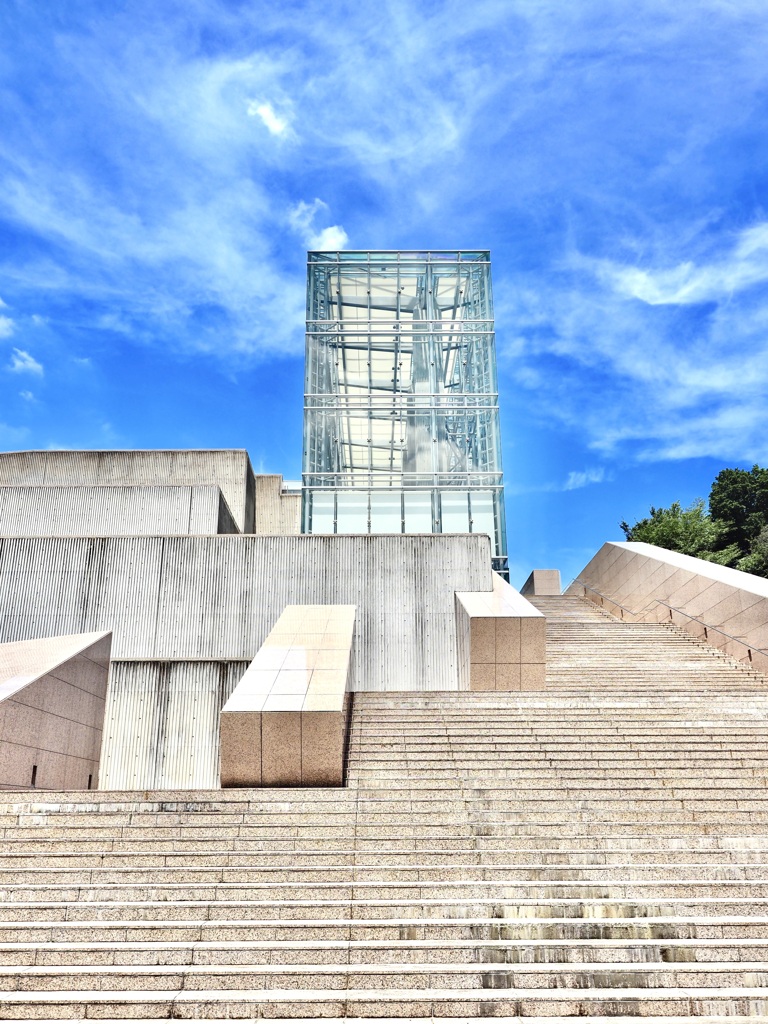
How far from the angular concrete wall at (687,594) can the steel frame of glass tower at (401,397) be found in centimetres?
380

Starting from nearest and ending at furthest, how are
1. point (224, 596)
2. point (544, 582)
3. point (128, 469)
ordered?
point (224, 596), point (128, 469), point (544, 582)

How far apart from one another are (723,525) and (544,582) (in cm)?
706

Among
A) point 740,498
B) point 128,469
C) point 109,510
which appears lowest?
point 109,510

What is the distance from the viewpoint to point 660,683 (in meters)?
15.1

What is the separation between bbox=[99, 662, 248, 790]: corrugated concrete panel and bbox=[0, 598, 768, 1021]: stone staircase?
272 inches

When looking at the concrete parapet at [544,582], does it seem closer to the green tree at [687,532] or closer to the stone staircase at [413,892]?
the green tree at [687,532]

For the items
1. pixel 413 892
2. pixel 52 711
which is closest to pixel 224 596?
pixel 52 711

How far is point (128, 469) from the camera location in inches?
964

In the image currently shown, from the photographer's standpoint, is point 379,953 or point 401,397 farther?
point 401,397

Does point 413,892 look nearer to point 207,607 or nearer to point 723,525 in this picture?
point 207,607

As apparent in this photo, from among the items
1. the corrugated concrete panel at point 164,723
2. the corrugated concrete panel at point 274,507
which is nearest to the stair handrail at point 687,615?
the corrugated concrete panel at point 164,723

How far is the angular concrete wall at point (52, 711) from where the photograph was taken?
1031cm

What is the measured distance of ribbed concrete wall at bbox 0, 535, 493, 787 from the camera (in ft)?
57.2

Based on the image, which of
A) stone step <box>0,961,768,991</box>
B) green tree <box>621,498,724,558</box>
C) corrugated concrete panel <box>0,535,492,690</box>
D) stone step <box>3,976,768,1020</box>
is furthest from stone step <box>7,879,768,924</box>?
green tree <box>621,498,724,558</box>
